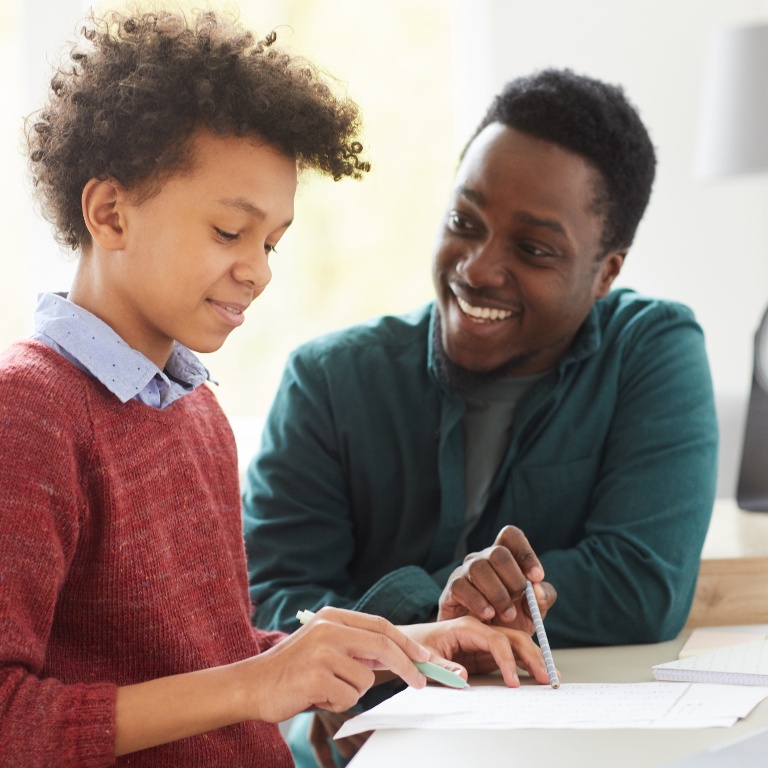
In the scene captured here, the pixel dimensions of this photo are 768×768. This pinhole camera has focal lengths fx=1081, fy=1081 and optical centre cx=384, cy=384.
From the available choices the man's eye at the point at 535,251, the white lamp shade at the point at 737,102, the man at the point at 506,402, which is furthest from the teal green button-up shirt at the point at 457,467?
the white lamp shade at the point at 737,102

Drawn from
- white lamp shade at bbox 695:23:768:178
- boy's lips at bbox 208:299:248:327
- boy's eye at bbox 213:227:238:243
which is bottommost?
boy's lips at bbox 208:299:248:327

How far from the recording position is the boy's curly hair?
0.98 m

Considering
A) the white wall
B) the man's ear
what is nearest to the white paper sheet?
the man's ear

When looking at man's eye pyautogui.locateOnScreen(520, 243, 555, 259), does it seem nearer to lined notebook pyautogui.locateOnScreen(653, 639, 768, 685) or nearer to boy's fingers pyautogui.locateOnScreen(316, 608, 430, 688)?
lined notebook pyautogui.locateOnScreen(653, 639, 768, 685)

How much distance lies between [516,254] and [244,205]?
64 cm

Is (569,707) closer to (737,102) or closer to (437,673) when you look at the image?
(437,673)

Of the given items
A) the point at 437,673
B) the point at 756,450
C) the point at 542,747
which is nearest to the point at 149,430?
the point at 437,673

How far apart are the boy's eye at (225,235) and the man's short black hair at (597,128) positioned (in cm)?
69

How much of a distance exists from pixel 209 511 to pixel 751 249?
225cm

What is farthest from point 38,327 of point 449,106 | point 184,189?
point 449,106

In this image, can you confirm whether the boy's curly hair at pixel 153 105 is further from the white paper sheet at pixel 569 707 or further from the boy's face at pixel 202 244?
the white paper sheet at pixel 569 707

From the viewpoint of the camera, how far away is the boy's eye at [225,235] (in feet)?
3.24

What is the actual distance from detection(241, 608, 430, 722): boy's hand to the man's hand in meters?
0.23

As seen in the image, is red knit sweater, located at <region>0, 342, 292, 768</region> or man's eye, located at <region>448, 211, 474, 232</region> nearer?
red knit sweater, located at <region>0, 342, 292, 768</region>
